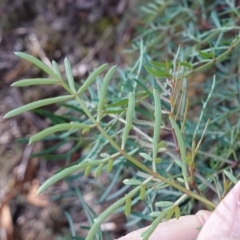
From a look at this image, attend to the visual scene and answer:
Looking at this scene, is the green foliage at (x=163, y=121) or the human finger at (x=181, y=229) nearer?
the green foliage at (x=163, y=121)

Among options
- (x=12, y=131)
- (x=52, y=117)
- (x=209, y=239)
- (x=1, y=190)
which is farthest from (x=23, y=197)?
(x=209, y=239)

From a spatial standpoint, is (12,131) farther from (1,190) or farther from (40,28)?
(40,28)

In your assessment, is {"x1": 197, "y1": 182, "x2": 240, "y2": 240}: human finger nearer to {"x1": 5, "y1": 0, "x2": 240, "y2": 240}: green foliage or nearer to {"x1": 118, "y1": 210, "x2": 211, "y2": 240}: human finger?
{"x1": 5, "y1": 0, "x2": 240, "y2": 240}: green foliage

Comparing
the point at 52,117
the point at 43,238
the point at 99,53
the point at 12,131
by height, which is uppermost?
the point at 52,117

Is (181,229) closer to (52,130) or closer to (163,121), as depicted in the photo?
(163,121)

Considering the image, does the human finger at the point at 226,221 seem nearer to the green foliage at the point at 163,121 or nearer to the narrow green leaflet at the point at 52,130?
the green foliage at the point at 163,121

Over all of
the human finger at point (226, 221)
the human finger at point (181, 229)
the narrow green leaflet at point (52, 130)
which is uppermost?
the narrow green leaflet at point (52, 130)

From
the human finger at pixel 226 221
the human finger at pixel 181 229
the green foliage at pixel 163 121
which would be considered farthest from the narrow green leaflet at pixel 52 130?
the human finger at pixel 181 229

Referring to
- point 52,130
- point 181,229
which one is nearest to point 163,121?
point 181,229
